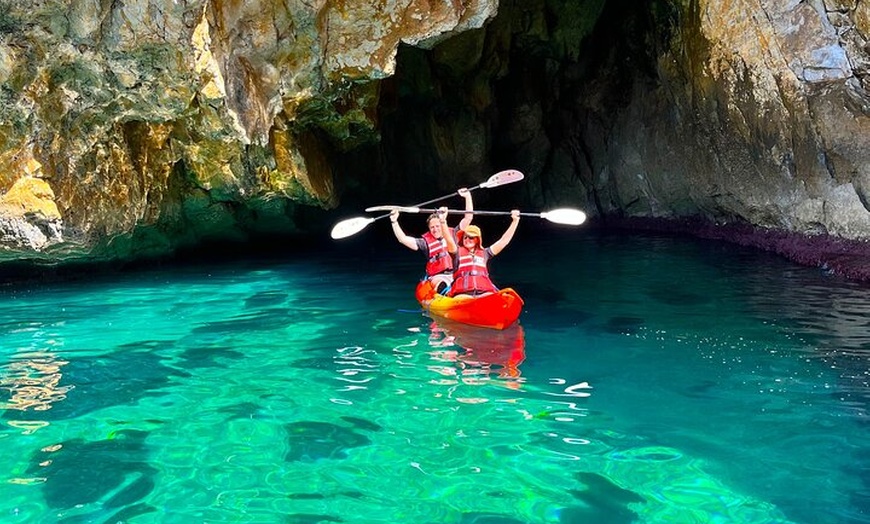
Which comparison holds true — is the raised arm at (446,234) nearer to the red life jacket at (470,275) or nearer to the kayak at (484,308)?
the red life jacket at (470,275)

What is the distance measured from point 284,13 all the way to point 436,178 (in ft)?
28.1

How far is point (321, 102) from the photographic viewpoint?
10.5m

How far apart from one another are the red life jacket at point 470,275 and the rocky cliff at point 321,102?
335 cm

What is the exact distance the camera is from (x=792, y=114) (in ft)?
33.3

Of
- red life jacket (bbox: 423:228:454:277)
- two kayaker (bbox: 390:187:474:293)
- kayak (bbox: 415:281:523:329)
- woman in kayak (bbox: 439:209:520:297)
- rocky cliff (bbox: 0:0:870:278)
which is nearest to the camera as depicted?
kayak (bbox: 415:281:523:329)

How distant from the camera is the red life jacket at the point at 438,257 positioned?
8.73 metres

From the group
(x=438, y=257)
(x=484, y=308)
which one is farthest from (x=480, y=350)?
(x=438, y=257)

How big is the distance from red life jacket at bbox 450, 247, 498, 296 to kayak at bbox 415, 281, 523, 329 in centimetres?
26

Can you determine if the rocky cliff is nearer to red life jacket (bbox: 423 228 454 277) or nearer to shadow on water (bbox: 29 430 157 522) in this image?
red life jacket (bbox: 423 228 454 277)

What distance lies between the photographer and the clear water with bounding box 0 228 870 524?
Result: 353 cm

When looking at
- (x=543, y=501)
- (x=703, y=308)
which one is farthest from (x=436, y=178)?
(x=543, y=501)

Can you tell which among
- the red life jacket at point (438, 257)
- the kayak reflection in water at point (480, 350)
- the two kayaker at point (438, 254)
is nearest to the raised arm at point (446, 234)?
the two kayaker at point (438, 254)

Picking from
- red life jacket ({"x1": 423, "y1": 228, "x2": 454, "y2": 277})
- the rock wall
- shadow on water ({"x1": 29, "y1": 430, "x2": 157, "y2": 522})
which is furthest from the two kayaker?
shadow on water ({"x1": 29, "y1": 430, "x2": 157, "y2": 522})

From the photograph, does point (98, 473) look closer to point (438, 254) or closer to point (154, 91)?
point (438, 254)
